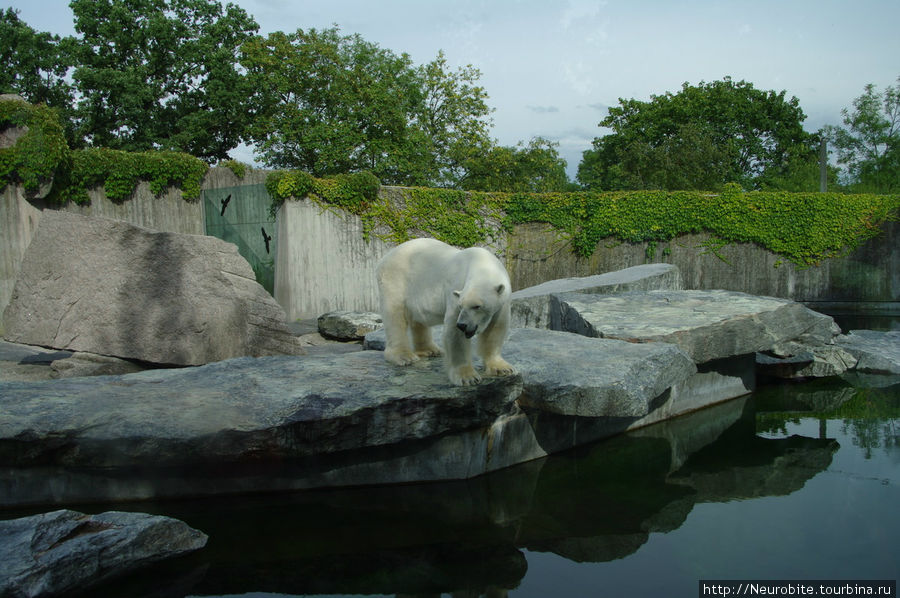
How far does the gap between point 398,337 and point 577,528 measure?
1.77 meters

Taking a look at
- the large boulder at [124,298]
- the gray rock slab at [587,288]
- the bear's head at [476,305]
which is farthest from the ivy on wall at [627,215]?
the bear's head at [476,305]

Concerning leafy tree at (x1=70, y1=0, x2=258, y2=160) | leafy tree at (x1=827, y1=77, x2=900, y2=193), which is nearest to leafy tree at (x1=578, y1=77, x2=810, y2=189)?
leafy tree at (x1=827, y1=77, x2=900, y2=193)

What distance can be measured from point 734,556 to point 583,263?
40.2ft

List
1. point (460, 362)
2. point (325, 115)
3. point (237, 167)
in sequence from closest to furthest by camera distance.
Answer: point (460, 362), point (237, 167), point (325, 115)

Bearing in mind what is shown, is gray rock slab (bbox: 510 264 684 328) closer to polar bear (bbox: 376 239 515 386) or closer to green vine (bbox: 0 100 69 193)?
polar bear (bbox: 376 239 515 386)

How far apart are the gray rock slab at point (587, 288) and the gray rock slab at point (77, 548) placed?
5.46 metres

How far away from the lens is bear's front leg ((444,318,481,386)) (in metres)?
3.78

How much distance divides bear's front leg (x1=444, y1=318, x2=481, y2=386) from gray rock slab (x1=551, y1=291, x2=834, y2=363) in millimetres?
2442

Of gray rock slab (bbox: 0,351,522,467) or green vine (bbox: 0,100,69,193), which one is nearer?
gray rock slab (bbox: 0,351,522,467)

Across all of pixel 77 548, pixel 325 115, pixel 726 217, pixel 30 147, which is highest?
pixel 325 115

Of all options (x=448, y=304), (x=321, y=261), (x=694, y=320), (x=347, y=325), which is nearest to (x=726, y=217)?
(x=321, y=261)

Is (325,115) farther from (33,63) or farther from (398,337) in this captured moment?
(398,337)

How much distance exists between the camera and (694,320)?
6.05 m

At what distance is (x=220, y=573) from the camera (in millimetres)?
2934
